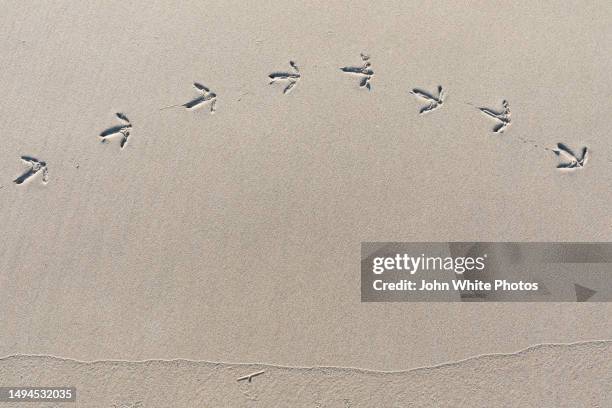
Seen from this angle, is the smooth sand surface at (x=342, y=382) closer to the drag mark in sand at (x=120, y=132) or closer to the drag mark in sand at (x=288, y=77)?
the drag mark in sand at (x=120, y=132)

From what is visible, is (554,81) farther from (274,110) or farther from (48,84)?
(48,84)

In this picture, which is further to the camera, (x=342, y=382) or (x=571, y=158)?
(x=571, y=158)

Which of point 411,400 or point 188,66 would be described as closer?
point 411,400

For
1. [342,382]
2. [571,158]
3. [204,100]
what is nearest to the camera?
[342,382]

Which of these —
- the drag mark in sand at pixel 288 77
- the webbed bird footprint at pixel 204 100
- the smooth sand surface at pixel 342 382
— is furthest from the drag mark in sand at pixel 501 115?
the webbed bird footprint at pixel 204 100

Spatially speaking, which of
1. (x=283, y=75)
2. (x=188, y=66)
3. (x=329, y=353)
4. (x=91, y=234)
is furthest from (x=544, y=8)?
(x=91, y=234)

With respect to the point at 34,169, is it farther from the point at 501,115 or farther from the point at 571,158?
the point at 571,158

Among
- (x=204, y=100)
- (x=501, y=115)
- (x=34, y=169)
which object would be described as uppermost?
(x=204, y=100)

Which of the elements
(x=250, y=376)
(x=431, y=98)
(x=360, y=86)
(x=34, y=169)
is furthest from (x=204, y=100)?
(x=250, y=376)
